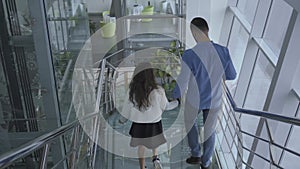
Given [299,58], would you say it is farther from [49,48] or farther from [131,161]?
[49,48]

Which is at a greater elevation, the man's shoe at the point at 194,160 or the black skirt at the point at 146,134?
the black skirt at the point at 146,134

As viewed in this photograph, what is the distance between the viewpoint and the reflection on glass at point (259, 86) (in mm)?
4469

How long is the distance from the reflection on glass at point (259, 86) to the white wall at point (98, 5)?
121 inches

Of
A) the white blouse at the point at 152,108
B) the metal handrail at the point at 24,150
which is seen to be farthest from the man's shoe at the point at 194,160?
the metal handrail at the point at 24,150

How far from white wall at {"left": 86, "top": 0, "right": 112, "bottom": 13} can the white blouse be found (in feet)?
14.4

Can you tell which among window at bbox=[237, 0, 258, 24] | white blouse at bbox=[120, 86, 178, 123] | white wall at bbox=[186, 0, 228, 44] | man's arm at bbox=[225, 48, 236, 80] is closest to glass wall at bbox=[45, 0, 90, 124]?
Result: white blouse at bbox=[120, 86, 178, 123]

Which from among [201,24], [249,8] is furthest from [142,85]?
[249,8]

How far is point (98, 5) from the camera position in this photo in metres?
7.02

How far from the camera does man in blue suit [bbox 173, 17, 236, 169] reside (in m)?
2.43

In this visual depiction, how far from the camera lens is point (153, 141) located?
2814mm

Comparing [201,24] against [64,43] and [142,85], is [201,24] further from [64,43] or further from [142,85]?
[64,43]

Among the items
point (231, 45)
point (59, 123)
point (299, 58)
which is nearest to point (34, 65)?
point (59, 123)

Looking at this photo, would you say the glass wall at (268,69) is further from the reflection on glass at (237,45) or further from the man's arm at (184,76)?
the man's arm at (184,76)

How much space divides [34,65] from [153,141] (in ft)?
3.18
